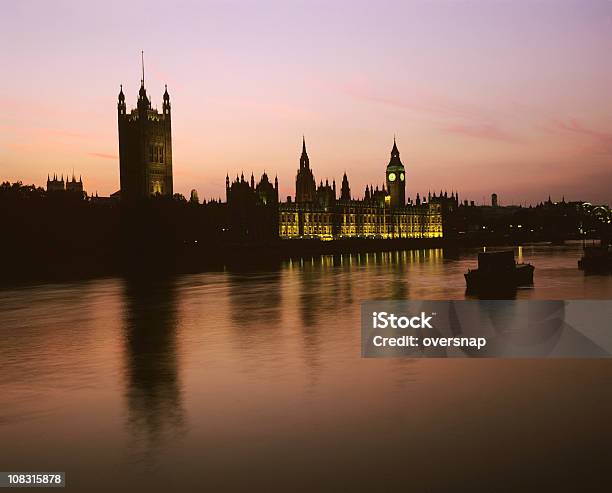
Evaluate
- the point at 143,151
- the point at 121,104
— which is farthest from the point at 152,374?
the point at 121,104

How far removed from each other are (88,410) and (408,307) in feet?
73.3

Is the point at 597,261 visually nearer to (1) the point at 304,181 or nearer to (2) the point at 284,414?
(2) the point at 284,414

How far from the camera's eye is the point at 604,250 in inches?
2630

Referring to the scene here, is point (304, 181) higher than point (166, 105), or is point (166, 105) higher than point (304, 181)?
point (166, 105)

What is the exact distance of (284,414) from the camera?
49.5ft

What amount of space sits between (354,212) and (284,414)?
154 metres

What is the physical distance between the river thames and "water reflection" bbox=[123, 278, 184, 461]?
0.21 ft

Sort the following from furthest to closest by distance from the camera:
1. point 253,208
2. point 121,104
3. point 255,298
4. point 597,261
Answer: point 121,104 → point 253,208 → point 597,261 → point 255,298

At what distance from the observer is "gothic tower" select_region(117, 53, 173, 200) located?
142 meters

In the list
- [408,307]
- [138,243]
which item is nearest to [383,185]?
[138,243]

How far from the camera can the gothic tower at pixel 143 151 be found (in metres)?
142

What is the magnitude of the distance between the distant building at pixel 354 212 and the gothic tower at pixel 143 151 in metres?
24.9

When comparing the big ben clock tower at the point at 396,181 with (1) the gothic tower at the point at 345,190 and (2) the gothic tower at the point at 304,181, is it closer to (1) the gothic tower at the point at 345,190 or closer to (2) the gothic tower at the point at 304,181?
(1) the gothic tower at the point at 345,190

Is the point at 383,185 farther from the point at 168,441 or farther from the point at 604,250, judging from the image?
the point at 168,441
